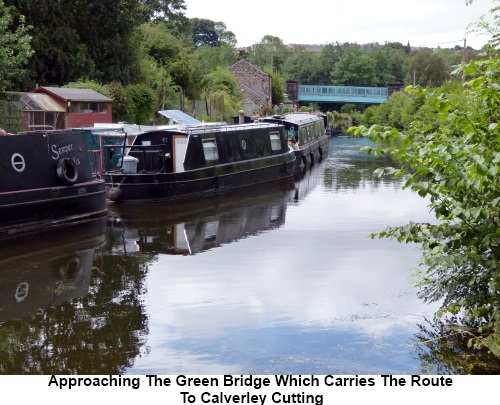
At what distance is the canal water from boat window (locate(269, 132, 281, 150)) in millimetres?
7745

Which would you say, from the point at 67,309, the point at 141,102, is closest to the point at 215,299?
the point at 67,309

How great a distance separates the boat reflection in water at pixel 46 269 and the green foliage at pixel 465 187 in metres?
4.42

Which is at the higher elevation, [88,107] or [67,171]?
[88,107]

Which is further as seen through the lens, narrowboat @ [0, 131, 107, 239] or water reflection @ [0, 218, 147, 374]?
narrowboat @ [0, 131, 107, 239]

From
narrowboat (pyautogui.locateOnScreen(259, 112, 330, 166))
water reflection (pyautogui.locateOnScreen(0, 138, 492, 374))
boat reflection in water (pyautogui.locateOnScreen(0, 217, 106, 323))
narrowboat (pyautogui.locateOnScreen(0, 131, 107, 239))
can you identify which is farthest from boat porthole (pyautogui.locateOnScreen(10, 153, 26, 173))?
narrowboat (pyautogui.locateOnScreen(259, 112, 330, 166))

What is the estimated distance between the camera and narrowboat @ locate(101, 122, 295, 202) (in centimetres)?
1719

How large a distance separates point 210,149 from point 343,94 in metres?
53.2

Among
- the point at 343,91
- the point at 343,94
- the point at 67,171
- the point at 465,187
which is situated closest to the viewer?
the point at 465,187

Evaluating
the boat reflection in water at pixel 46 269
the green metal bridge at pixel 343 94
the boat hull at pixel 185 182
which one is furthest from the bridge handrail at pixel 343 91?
the boat reflection in water at pixel 46 269

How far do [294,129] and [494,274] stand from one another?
22361 mm

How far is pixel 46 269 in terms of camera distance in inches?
428

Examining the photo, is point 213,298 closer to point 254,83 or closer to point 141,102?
point 141,102

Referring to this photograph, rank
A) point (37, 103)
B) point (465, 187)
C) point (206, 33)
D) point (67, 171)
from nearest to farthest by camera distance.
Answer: point (465, 187) → point (67, 171) → point (37, 103) → point (206, 33)

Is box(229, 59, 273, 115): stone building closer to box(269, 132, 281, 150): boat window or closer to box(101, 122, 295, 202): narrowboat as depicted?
box(269, 132, 281, 150): boat window
